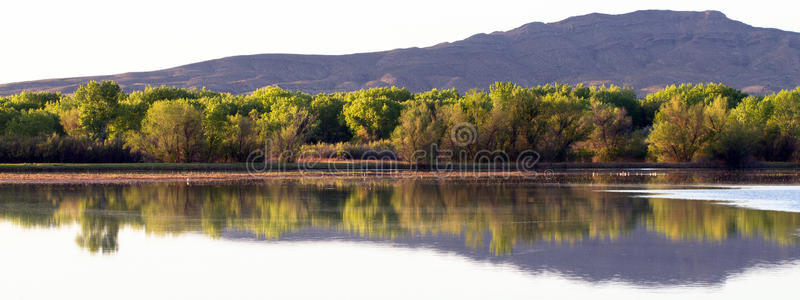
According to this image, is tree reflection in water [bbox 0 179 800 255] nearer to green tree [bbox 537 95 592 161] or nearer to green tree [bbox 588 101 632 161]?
green tree [bbox 537 95 592 161]

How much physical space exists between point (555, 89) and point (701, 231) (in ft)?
416

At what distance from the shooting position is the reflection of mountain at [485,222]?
1950cm

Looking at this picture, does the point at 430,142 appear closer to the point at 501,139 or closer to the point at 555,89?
the point at 501,139

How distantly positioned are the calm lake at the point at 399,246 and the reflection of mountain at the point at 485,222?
0.07 m

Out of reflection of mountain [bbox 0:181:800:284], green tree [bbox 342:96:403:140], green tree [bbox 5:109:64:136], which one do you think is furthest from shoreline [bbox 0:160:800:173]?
green tree [bbox 342:96:403:140]

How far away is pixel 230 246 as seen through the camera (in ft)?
72.1

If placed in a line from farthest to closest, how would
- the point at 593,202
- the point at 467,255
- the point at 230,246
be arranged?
the point at 593,202
the point at 230,246
the point at 467,255

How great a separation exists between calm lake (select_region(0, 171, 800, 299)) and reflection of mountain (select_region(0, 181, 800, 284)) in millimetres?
71

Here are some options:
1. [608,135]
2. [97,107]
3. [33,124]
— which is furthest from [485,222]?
[33,124]

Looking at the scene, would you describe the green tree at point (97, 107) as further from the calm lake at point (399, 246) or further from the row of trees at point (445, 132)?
the calm lake at point (399, 246)

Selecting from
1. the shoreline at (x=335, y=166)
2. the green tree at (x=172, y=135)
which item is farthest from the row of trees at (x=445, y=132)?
the shoreline at (x=335, y=166)

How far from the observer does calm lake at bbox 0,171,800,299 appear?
1648 centimetres

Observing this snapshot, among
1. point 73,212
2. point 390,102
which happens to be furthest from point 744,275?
point 390,102

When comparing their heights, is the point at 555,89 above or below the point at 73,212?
above
